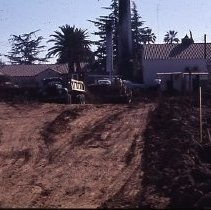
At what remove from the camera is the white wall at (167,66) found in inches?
2164

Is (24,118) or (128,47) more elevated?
(128,47)

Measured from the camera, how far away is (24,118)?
21.1 m

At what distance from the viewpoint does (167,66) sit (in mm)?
55188

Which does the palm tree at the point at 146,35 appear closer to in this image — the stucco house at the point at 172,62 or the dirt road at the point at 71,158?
the stucco house at the point at 172,62

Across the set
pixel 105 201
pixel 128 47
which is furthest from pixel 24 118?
pixel 128 47

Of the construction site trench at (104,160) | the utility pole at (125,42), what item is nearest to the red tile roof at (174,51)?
the utility pole at (125,42)

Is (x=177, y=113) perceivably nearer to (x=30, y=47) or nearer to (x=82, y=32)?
(x=82, y=32)

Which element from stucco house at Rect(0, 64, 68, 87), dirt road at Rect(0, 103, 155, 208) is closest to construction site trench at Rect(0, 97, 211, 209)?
dirt road at Rect(0, 103, 155, 208)

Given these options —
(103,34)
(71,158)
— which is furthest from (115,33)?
(71,158)

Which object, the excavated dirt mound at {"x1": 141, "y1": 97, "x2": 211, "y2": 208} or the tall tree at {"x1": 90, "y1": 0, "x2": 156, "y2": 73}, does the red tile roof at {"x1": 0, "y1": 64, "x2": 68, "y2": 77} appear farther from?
the excavated dirt mound at {"x1": 141, "y1": 97, "x2": 211, "y2": 208}

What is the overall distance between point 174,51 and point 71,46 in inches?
518

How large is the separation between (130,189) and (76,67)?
51279mm

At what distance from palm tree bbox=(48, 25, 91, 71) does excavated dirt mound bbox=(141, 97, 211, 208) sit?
42.2 meters

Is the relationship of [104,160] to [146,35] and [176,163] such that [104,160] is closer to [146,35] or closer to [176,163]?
Answer: [176,163]
